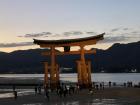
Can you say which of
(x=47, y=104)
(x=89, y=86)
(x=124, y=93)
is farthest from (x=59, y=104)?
(x=89, y=86)

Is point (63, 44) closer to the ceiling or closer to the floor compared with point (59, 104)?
closer to the ceiling

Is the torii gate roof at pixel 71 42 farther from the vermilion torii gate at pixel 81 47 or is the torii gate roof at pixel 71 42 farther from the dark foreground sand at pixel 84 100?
the dark foreground sand at pixel 84 100

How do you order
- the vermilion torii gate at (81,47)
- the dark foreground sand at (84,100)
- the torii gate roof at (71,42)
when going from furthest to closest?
the vermilion torii gate at (81,47) < the torii gate roof at (71,42) < the dark foreground sand at (84,100)

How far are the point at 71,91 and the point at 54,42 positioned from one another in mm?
8627

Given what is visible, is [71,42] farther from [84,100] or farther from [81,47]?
[84,100]

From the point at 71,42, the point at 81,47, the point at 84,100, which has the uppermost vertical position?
the point at 71,42

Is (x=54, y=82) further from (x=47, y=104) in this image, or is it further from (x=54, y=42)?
(x=47, y=104)

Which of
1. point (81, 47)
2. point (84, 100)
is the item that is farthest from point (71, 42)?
point (84, 100)

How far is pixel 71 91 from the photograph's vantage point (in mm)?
56188

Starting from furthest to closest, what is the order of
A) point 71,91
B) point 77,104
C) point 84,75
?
point 84,75
point 71,91
point 77,104

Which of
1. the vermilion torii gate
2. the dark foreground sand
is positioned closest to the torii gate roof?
the vermilion torii gate

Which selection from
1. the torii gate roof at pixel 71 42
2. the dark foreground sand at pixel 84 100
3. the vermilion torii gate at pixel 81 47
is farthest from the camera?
the vermilion torii gate at pixel 81 47

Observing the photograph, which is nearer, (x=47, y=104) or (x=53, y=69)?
(x=47, y=104)

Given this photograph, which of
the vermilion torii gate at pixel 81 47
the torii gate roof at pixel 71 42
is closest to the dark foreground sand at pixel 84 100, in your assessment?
the vermilion torii gate at pixel 81 47
